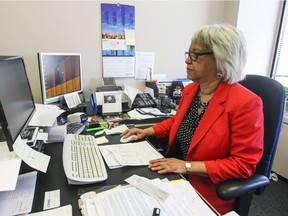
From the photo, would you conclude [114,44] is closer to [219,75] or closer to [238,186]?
[219,75]

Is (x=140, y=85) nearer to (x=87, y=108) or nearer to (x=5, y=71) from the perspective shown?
(x=87, y=108)

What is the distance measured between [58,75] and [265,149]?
4.73 feet

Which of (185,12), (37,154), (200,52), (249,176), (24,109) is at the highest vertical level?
(185,12)

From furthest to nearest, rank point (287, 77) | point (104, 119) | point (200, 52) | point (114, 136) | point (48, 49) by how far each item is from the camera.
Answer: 1. point (287, 77)
2. point (48, 49)
3. point (104, 119)
4. point (114, 136)
5. point (200, 52)

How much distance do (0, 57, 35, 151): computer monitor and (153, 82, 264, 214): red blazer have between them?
0.82 m

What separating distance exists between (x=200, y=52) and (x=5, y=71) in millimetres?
914

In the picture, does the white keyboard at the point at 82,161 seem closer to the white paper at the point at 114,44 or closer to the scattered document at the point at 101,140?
the scattered document at the point at 101,140

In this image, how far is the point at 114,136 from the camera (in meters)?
1.31

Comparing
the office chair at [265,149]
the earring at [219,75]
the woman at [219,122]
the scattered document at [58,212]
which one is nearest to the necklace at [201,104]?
the woman at [219,122]

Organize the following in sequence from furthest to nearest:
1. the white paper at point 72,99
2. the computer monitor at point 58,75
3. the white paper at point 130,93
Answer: the white paper at point 130,93 → the white paper at point 72,99 → the computer monitor at point 58,75

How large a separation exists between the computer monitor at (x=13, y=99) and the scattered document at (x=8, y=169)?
57 mm

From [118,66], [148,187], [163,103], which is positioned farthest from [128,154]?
[118,66]

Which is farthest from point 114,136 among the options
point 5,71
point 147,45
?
point 147,45

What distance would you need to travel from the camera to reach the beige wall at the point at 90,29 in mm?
1674
